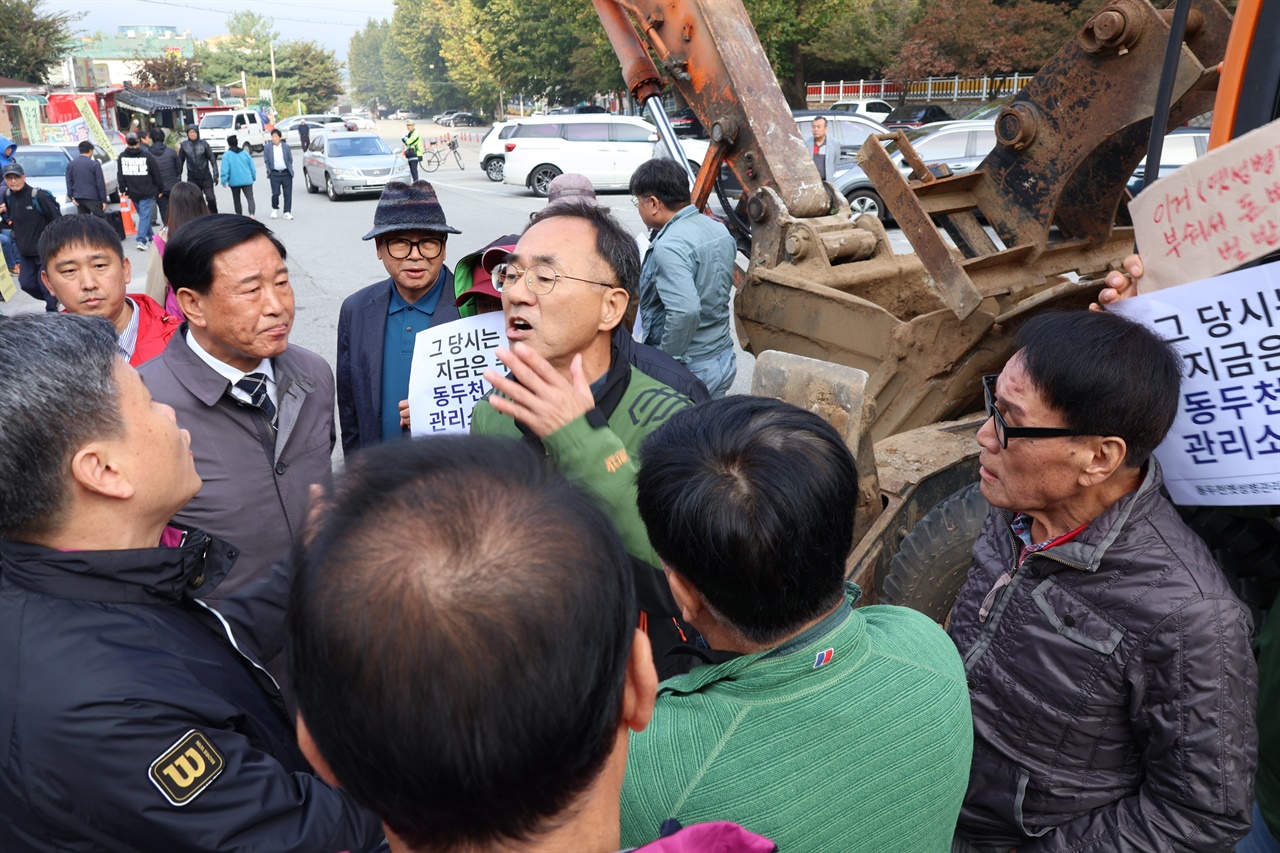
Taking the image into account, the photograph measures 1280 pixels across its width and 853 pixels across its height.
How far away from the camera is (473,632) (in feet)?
2.66

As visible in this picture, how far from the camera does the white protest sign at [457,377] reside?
266cm

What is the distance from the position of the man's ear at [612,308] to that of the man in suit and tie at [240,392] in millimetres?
1009

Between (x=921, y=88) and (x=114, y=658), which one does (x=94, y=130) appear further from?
(x=114, y=658)

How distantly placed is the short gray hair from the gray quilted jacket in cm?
170

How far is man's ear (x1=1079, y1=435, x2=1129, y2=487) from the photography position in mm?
1732

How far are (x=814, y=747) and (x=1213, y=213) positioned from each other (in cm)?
149

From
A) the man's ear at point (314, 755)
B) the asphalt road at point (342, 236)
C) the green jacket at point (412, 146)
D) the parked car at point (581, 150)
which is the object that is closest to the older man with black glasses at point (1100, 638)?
the man's ear at point (314, 755)

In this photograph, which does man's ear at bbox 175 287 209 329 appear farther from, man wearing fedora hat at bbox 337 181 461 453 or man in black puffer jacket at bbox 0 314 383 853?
man in black puffer jacket at bbox 0 314 383 853

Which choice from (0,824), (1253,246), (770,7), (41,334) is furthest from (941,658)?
(770,7)

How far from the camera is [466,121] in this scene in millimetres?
61281

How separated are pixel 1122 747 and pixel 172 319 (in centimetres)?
397

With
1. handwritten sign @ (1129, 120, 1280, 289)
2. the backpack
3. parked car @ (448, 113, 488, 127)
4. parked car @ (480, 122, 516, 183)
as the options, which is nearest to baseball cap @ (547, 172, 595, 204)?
handwritten sign @ (1129, 120, 1280, 289)

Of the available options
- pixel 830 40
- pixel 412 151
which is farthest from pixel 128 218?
pixel 830 40

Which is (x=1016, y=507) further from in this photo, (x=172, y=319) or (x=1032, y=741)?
(x=172, y=319)
